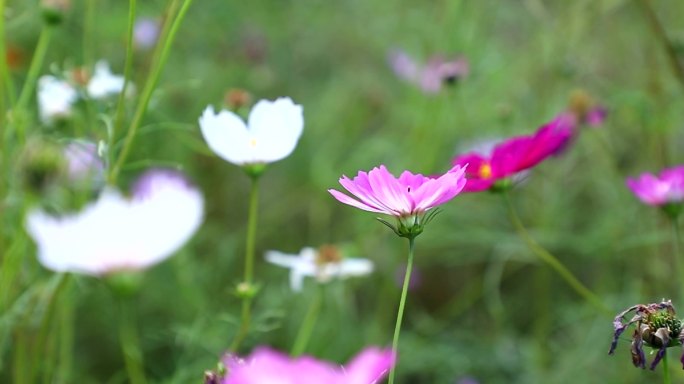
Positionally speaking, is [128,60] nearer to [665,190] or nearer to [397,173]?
[665,190]

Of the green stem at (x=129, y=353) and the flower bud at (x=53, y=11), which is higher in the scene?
the flower bud at (x=53, y=11)

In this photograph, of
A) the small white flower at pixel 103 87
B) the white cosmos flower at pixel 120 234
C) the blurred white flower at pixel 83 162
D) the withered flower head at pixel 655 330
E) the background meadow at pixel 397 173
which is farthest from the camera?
the background meadow at pixel 397 173

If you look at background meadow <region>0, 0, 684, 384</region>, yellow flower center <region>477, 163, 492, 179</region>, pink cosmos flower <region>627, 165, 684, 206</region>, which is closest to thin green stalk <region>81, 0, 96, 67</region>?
background meadow <region>0, 0, 684, 384</region>

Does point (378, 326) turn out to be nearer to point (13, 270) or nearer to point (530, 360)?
point (530, 360)

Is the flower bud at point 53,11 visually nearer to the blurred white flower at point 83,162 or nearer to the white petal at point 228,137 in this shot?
the blurred white flower at point 83,162

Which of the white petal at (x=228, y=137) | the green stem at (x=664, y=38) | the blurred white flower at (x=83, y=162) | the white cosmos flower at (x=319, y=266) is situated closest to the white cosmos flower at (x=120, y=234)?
the white petal at (x=228, y=137)

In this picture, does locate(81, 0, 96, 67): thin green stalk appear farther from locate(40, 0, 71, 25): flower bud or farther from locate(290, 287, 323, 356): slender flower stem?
Answer: locate(290, 287, 323, 356): slender flower stem

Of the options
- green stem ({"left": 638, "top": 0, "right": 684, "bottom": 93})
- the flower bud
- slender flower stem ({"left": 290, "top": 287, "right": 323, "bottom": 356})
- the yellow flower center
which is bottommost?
slender flower stem ({"left": 290, "top": 287, "right": 323, "bottom": 356})
